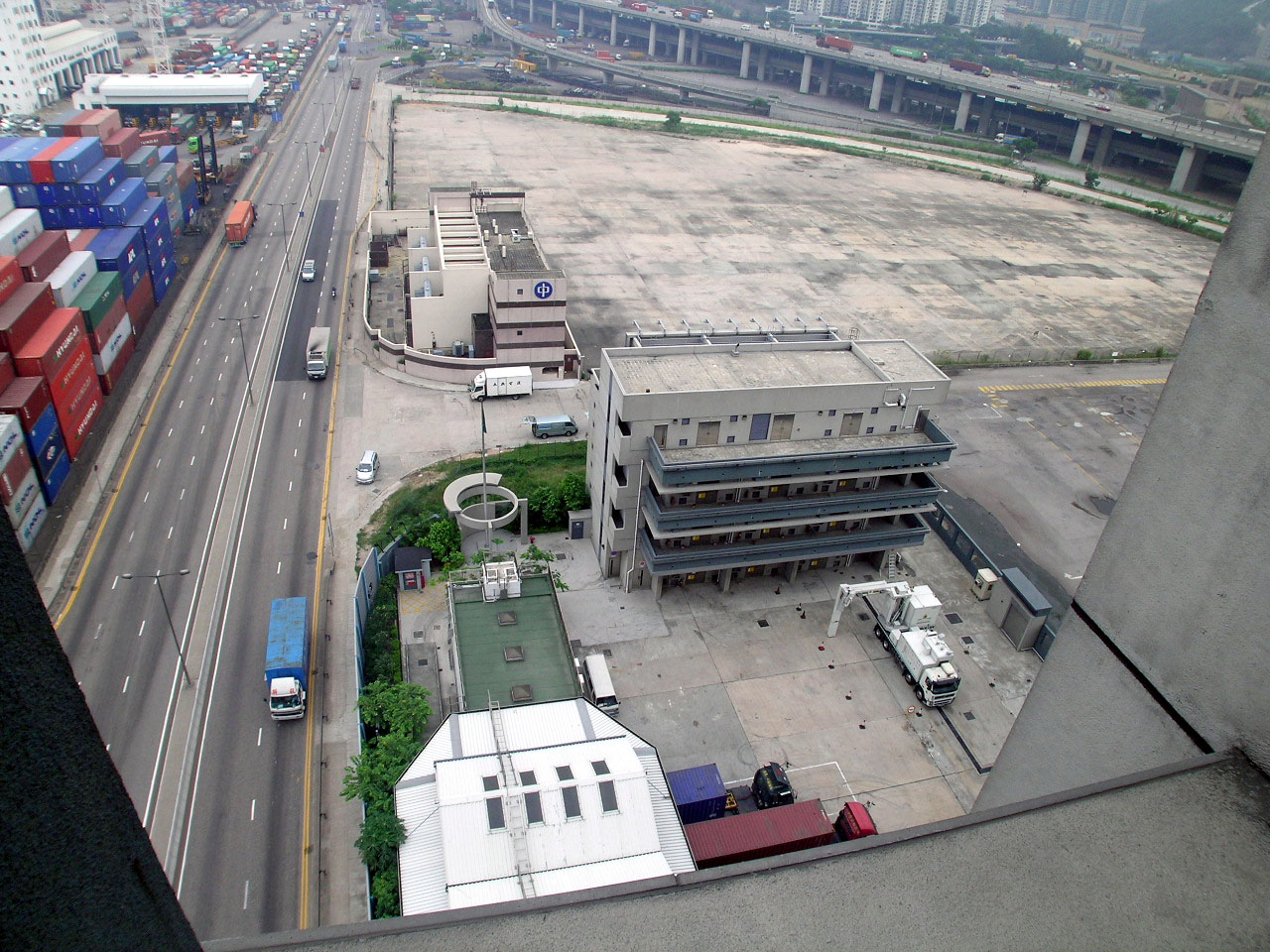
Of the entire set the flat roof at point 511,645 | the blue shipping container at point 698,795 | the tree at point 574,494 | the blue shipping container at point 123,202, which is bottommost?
A: the blue shipping container at point 698,795

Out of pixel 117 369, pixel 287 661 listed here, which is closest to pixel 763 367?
pixel 287 661

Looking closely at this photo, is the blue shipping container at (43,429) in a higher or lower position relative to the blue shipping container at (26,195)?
A: lower

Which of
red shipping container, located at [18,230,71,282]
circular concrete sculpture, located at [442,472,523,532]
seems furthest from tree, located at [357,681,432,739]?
red shipping container, located at [18,230,71,282]

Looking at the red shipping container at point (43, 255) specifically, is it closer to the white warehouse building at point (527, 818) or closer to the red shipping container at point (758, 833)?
the white warehouse building at point (527, 818)

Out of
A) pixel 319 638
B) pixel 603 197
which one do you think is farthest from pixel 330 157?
pixel 319 638

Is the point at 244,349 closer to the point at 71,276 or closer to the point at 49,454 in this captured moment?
the point at 71,276

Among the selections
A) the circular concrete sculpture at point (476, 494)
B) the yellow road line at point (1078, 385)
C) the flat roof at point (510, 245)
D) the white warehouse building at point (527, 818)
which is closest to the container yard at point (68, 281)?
the white warehouse building at point (527, 818)

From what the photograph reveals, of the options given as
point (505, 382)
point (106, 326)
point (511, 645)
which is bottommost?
point (505, 382)
